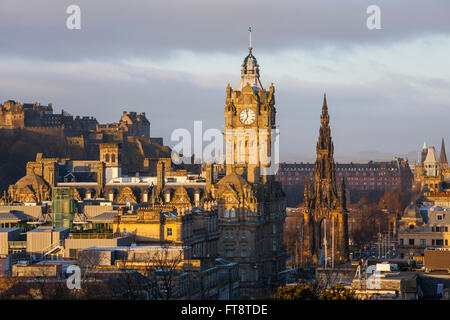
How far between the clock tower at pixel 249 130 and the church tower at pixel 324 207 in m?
16.3

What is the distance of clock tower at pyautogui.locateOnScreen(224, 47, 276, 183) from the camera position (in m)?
151

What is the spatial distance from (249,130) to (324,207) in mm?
23811

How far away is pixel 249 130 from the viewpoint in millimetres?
151625

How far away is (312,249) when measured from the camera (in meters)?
164

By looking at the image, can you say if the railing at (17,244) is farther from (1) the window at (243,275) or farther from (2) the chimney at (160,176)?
(2) the chimney at (160,176)

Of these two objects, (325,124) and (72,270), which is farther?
(325,124)

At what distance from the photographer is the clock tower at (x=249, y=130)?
495 feet

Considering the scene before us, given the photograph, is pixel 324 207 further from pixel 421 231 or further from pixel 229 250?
pixel 421 231

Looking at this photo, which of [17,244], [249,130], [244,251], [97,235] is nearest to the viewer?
[97,235]

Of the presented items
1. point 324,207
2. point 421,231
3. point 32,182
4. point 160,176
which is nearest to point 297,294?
point 421,231

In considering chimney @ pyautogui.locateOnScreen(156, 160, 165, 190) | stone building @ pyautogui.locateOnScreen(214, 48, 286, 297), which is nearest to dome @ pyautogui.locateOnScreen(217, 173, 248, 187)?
stone building @ pyautogui.locateOnScreen(214, 48, 286, 297)
